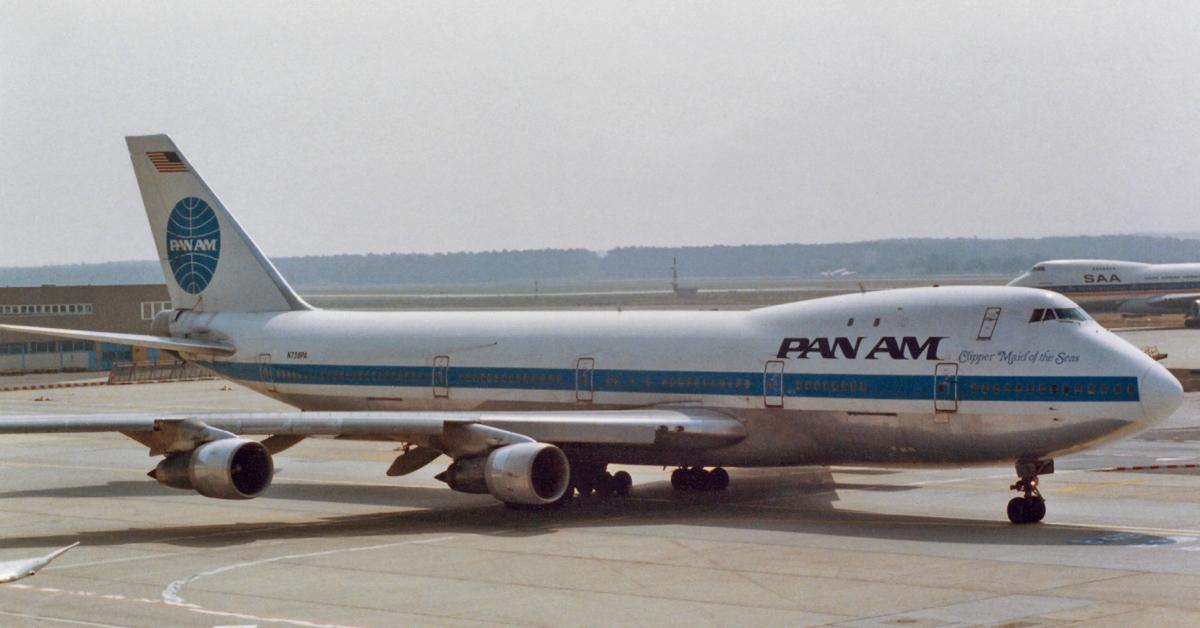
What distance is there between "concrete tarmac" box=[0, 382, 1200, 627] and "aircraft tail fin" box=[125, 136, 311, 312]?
526cm

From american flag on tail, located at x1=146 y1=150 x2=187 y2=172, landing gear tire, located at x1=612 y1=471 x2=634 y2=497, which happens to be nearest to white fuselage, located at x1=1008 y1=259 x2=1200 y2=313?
american flag on tail, located at x1=146 y1=150 x2=187 y2=172

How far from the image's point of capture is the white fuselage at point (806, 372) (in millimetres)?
30328

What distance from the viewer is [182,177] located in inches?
1724

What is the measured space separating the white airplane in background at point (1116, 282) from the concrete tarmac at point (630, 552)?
286 feet

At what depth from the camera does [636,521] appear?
32344 mm

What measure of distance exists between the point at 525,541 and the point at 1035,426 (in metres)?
10.1

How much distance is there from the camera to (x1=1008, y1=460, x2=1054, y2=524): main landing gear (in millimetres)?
30766

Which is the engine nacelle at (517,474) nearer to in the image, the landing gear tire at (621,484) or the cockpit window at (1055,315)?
the landing gear tire at (621,484)

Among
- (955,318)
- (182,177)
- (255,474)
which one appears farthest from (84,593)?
(182,177)

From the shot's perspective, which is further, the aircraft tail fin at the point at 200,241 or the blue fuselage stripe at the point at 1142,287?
the blue fuselage stripe at the point at 1142,287

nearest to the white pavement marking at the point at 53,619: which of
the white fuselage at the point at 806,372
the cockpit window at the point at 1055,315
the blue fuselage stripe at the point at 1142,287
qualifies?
the white fuselage at the point at 806,372

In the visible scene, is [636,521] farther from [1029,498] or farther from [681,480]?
[1029,498]

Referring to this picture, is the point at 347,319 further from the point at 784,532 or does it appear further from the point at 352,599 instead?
the point at 352,599

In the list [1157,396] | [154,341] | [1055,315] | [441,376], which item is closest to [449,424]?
[441,376]
